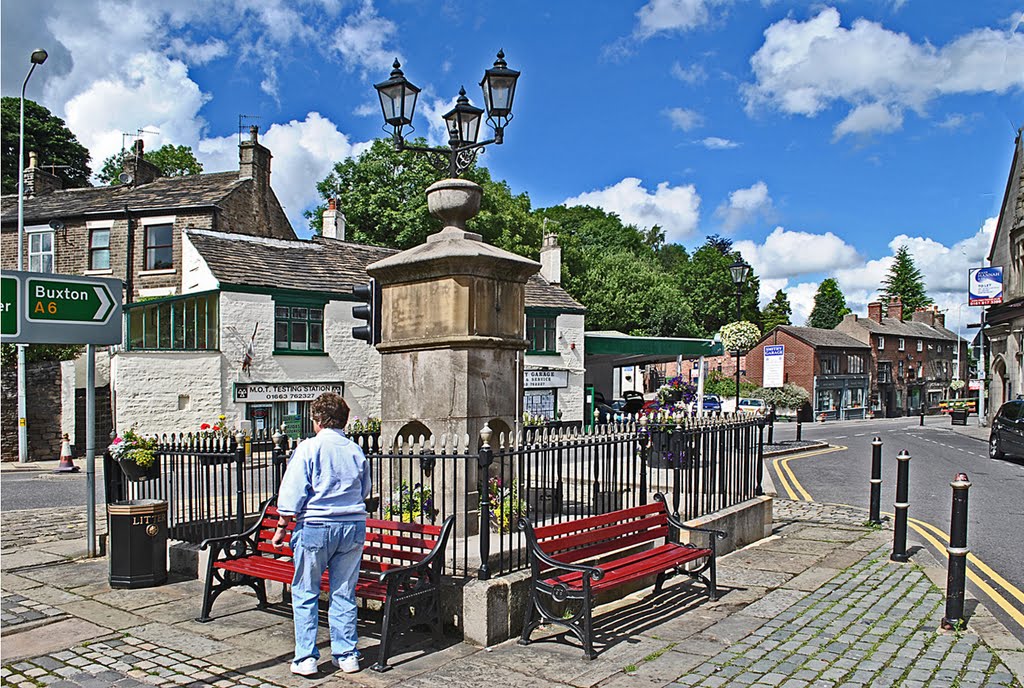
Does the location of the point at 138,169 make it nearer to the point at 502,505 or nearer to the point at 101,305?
the point at 101,305

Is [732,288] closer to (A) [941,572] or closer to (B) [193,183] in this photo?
(B) [193,183]

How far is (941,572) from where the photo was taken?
8.48 m

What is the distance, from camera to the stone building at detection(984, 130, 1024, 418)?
35125mm

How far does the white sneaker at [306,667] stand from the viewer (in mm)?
5395

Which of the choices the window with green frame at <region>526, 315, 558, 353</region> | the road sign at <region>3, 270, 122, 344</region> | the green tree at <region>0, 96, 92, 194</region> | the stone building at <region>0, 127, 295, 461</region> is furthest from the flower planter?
the green tree at <region>0, 96, 92, 194</region>

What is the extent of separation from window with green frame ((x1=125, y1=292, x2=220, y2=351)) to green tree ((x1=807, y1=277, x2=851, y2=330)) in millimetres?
74802

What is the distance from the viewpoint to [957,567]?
6.56 metres

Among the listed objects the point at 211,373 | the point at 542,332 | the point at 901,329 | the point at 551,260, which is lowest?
the point at 211,373

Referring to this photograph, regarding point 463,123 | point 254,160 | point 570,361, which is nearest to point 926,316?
point 570,361

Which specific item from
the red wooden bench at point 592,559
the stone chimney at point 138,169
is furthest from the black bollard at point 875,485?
the stone chimney at point 138,169

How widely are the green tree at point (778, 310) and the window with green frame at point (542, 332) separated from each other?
175 ft

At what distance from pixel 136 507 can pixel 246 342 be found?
18.7 meters

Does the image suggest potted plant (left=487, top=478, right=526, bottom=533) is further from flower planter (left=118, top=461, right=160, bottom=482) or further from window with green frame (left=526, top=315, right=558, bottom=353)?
window with green frame (left=526, top=315, right=558, bottom=353)

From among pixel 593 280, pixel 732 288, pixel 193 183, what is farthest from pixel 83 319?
pixel 732 288
